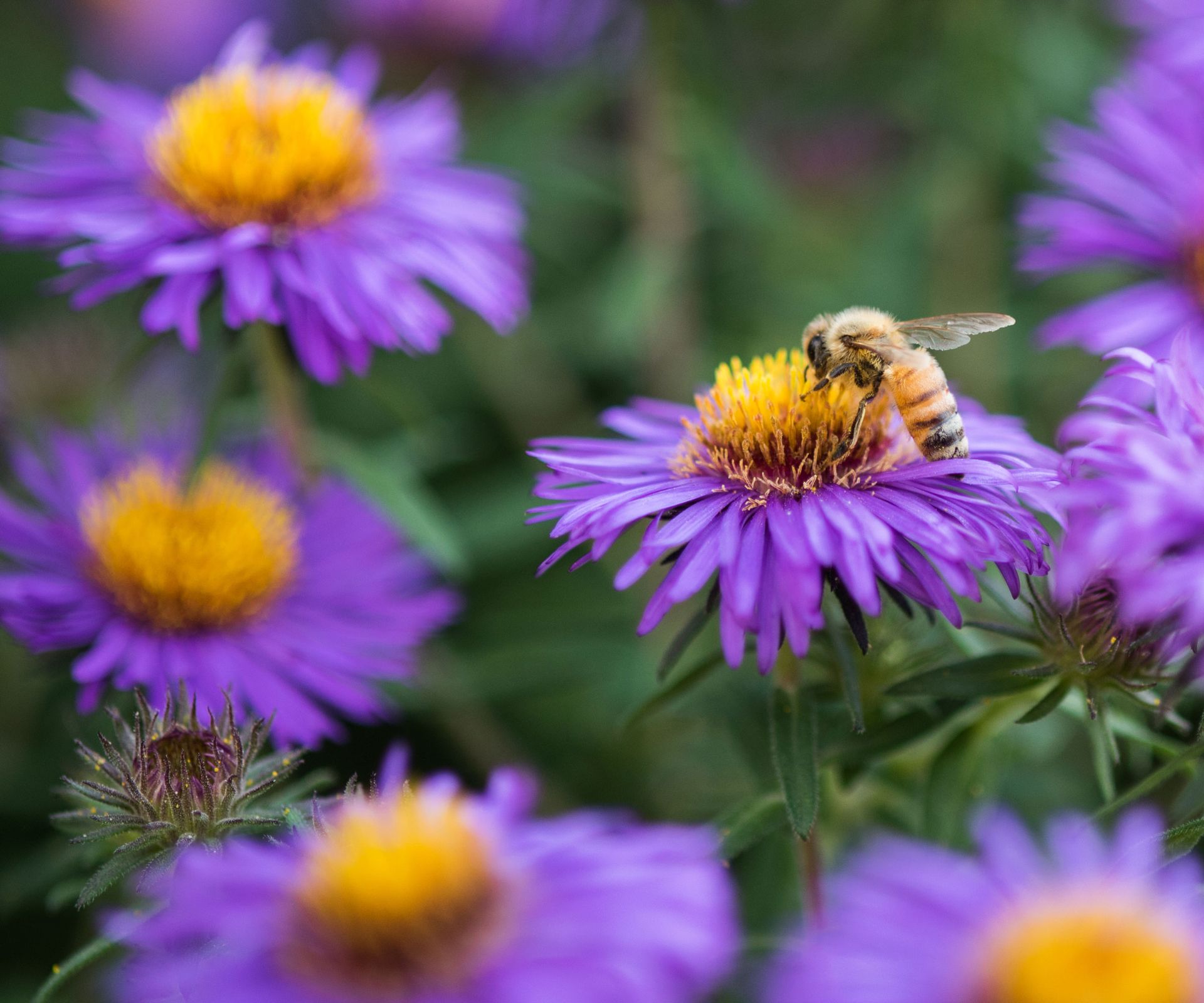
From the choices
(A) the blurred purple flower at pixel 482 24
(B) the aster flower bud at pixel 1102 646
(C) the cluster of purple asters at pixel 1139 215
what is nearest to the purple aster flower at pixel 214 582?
(B) the aster flower bud at pixel 1102 646

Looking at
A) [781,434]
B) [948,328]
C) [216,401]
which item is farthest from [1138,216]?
[216,401]

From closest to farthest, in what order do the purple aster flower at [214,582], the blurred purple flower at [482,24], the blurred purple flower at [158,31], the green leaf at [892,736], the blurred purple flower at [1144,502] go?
the blurred purple flower at [1144,502] < the green leaf at [892,736] < the purple aster flower at [214,582] < the blurred purple flower at [482,24] < the blurred purple flower at [158,31]

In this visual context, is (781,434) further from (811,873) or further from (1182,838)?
(1182,838)

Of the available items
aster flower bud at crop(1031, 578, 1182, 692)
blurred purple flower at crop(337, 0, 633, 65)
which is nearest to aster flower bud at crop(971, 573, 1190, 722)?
aster flower bud at crop(1031, 578, 1182, 692)

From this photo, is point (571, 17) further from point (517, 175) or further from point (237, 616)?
point (237, 616)

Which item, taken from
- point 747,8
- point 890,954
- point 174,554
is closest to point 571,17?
point 747,8

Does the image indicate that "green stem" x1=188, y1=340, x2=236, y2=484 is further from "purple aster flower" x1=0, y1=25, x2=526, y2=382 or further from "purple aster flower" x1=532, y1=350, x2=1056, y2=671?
"purple aster flower" x1=532, y1=350, x2=1056, y2=671

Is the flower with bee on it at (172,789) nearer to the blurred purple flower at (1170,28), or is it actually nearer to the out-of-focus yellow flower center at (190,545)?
the out-of-focus yellow flower center at (190,545)
